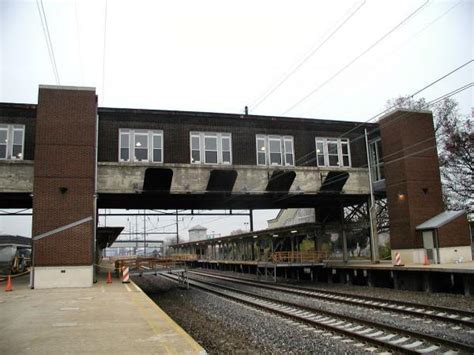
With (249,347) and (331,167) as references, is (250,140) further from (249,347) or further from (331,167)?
(249,347)

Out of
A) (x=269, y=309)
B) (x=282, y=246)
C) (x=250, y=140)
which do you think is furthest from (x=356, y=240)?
(x=269, y=309)

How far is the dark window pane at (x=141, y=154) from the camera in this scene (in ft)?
80.9

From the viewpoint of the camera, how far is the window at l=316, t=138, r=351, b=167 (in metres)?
27.8

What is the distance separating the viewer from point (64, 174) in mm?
21266

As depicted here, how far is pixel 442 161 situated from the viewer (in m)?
37.5

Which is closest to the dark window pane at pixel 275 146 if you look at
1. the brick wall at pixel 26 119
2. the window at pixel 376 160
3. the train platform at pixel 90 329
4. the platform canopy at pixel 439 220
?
the window at pixel 376 160

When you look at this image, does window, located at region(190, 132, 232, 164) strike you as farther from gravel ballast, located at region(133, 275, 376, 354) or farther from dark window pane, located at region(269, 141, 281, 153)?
gravel ballast, located at region(133, 275, 376, 354)

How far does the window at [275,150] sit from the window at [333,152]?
6.03 ft

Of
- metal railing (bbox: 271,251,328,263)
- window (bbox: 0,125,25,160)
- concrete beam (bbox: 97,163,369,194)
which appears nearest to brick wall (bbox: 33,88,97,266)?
concrete beam (bbox: 97,163,369,194)

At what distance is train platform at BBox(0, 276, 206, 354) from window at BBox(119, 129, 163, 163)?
449 inches

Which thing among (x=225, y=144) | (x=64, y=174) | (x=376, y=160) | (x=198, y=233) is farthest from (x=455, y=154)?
(x=198, y=233)

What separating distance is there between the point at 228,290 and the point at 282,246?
16993 millimetres

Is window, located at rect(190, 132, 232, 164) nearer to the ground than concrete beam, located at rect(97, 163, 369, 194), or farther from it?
farther from it

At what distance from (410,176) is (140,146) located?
1511 centimetres
